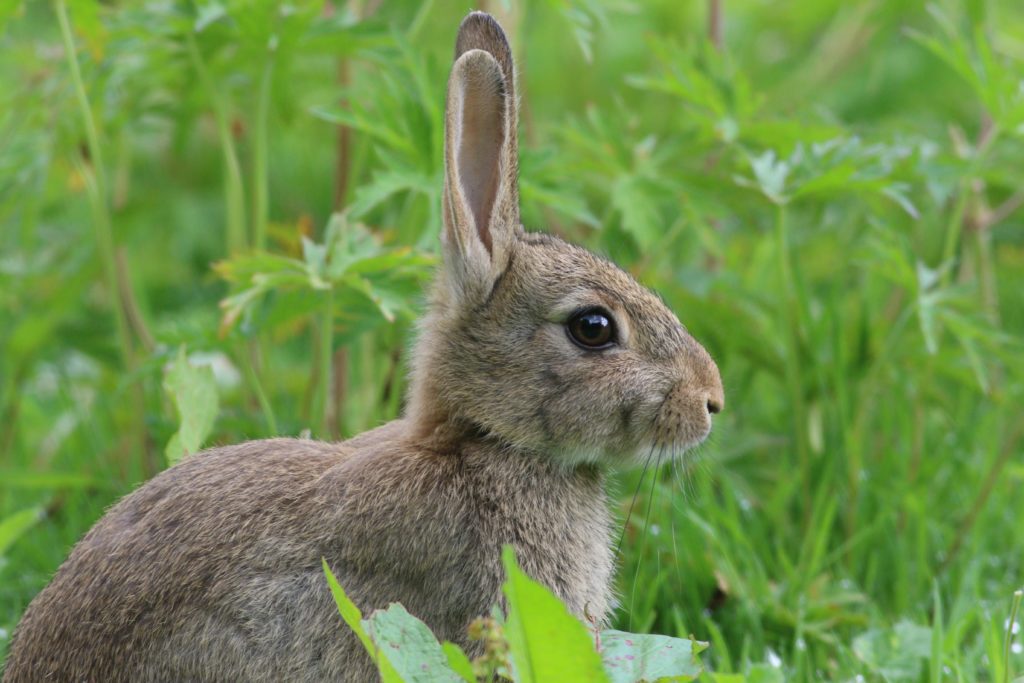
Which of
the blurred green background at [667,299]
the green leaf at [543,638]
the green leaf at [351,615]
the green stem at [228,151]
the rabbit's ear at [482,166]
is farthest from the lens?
the green stem at [228,151]

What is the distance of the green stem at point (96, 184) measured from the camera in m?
4.06

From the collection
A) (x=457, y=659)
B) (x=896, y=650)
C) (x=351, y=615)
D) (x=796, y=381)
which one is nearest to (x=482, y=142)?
(x=351, y=615)

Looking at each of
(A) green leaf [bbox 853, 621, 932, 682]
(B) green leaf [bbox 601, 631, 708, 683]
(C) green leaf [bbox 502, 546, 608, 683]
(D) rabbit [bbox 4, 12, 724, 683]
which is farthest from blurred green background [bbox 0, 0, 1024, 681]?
(C) green leaf [bbox 502, 546, 608, 683]

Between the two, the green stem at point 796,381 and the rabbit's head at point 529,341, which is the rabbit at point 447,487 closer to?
the rabbit's head at point 529,341

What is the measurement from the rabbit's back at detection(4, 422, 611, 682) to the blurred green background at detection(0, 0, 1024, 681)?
0.51 metres

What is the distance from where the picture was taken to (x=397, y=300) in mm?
3725

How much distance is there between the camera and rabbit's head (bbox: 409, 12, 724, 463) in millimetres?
3322

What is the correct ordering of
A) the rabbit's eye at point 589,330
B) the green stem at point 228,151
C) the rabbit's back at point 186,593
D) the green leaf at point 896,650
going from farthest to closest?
the green stem at point 228,151 < the green leaf at point 896,650 < the rabbit's eye at point 589,330 < the rabbit's back at point 186,593

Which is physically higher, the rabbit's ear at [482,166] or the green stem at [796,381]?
the rabbit's ear at [482,166]

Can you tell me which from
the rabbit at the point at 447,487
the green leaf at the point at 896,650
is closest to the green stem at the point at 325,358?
the rabbit at the point at 447,487

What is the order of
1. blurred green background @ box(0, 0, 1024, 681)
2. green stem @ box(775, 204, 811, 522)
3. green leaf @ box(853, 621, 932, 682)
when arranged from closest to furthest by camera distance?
green leaf @ box(853, 621, 932, 682)
blurred green background @ box(0, 0, 1024, 681)
green stem @ box(775, 204, 811, 522)

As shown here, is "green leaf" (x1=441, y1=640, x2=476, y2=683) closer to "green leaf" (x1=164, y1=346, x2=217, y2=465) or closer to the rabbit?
the rabbit

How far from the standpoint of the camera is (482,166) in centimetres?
342

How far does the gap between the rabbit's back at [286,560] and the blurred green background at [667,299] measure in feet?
1.67
